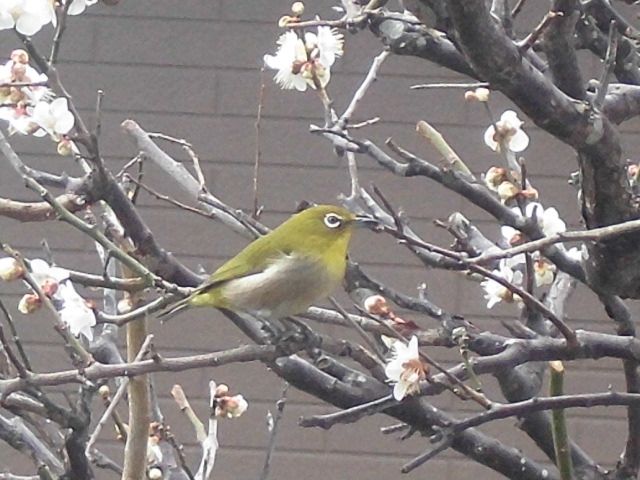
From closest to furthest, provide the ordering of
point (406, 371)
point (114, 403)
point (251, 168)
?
point (406, 371)
point (114, 403)
point (251, 168)

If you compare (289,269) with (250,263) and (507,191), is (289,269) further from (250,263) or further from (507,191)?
(507,191)

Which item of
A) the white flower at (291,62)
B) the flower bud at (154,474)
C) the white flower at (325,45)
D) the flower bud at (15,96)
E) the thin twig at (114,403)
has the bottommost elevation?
the flower bud at (154,474)

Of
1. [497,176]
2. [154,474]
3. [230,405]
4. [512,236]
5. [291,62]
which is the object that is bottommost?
[154,474]

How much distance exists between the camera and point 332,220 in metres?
2.02

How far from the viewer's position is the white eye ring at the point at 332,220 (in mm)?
Answer: 2004

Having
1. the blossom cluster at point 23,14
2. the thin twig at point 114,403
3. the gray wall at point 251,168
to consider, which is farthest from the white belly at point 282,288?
the gray wall at point 251,168

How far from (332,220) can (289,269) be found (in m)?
0.12

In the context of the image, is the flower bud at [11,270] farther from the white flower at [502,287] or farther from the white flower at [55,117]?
the white flower at [502,287]

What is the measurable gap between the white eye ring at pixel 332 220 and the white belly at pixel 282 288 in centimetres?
8

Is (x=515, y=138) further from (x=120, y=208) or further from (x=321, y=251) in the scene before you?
(x=120, y=208)

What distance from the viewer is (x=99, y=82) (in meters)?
3.82

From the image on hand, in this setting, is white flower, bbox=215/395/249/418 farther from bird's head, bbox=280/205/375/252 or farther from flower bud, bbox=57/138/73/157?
flower bud, bbox=57/138/73/157

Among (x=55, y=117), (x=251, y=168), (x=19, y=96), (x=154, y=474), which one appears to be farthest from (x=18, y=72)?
(x=251, y=168)

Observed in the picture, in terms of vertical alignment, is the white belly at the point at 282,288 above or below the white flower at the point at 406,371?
below
